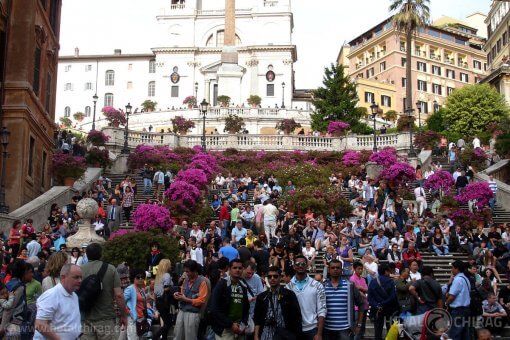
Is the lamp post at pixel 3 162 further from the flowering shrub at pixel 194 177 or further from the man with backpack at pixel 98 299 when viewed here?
the man with backpack at pixel 98 299

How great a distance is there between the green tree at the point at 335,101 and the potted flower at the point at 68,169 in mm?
29274

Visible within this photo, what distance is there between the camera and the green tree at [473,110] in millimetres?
59219

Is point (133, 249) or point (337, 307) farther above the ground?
point (133, 249)

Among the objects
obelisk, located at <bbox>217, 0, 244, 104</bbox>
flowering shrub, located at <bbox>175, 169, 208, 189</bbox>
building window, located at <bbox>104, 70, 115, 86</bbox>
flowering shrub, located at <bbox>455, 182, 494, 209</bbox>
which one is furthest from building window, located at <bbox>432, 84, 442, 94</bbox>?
flowering shrub, located at <bbox>175, 169, 208, 189</bbox>

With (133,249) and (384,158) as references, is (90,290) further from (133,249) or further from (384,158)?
(384,158)

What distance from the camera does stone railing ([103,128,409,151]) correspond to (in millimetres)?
45125

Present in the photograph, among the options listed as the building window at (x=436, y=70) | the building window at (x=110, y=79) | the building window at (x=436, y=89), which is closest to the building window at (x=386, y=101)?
the building window at (x=436, y=89)

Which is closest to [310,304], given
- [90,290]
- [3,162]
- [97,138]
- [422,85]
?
[90,290]

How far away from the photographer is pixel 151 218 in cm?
2481

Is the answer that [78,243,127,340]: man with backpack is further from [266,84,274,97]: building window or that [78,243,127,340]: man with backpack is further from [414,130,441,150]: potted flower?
[266,84,274,97]: building window

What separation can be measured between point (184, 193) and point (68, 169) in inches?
251

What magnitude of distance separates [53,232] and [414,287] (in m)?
13.5

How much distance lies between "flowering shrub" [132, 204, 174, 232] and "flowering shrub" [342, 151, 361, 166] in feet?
59.0

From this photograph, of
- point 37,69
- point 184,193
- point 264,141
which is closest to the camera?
point 184,193
